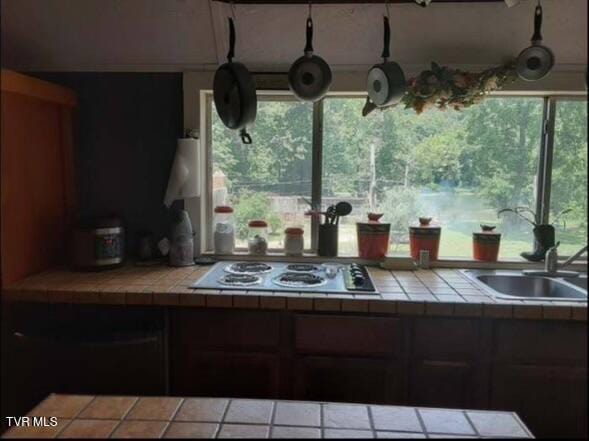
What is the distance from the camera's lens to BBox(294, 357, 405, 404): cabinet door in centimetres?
121

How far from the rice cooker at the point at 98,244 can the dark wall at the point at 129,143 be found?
0.22m

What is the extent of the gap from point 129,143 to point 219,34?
0.54 m

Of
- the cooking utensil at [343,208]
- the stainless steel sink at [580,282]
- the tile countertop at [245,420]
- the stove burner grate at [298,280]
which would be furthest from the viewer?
the cooking utensil at [343,208]

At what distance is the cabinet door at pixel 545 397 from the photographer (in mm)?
423

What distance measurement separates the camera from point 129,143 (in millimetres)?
1729

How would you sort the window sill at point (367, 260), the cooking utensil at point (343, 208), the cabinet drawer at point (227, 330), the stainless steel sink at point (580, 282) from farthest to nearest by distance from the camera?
the cooking utensil at point (343, 208), the window sill at point (367, 260), the cabinet drawer at point (227, 330), the stainless steel sink at point (580, 282)

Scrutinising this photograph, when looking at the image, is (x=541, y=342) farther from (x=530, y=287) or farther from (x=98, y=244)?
(x=98, y=244)

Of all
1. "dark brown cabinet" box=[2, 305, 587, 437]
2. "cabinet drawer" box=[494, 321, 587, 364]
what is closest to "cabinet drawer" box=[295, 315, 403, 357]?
"dark brown cabinet" box=[2, 305, 587, 437]

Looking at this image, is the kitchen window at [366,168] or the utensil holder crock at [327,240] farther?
the utensil holder crock at [327,240]

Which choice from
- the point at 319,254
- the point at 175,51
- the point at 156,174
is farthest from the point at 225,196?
the point at 175,51

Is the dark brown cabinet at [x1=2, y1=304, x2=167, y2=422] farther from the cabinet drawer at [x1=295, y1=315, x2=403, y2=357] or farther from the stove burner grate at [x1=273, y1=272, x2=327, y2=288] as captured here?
the stove burner grate at [x1=273, y1=272, x2=327, y2=288]

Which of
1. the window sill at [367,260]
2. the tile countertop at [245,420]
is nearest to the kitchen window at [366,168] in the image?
Result: the window sill at [367,260]

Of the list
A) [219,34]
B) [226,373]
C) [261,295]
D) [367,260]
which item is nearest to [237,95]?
[261,295]

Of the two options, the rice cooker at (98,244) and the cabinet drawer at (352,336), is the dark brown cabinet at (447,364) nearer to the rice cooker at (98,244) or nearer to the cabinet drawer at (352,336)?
the cabinet drawer at (352,336)
